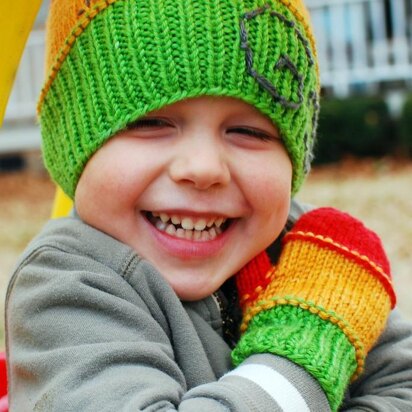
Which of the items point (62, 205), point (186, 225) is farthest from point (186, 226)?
point (62, 205)

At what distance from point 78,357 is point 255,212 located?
0.38 m

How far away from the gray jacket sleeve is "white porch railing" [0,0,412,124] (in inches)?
294

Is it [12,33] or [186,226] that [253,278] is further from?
[12,33]

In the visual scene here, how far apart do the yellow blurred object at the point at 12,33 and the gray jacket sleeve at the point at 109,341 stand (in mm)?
257

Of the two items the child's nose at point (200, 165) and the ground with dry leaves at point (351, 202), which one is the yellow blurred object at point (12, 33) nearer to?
the child's nose at point (200, 165)

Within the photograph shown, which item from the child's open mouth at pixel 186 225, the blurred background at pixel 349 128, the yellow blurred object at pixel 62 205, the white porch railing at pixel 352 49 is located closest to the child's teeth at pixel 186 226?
the child's open mouth at pixel 186 225

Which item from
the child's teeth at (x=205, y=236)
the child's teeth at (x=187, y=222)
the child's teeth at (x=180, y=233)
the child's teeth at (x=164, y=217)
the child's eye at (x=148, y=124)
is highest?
the child's eye at (x=148, y=124)

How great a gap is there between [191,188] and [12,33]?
14.5 inches

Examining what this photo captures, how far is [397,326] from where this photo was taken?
148 centimetres

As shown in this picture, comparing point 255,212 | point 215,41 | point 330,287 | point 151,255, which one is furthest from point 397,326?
point 215,41

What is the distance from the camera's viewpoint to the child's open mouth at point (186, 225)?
1.27 m

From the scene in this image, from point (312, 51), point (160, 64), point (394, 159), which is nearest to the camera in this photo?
point (160, 64)

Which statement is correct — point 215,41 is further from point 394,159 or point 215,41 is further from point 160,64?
point 394,159

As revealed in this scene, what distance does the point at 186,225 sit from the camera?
127 centimetres
